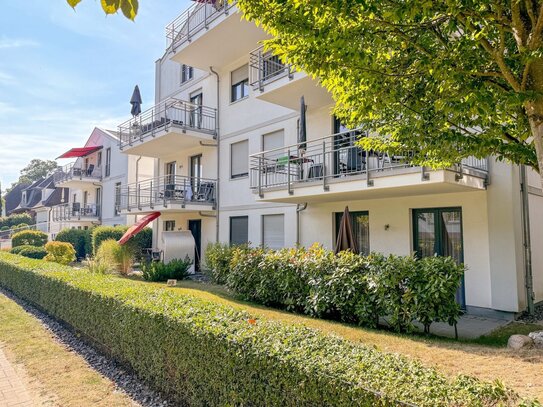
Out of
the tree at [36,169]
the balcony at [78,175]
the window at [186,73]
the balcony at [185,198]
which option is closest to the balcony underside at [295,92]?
the balcony at [185,198]

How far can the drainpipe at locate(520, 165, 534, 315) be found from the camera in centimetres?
911

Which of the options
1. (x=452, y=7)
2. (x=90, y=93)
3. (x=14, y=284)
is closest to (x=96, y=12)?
(x=452, y=7)

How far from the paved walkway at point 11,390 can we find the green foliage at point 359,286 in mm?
5423

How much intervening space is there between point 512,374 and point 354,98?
421 cm

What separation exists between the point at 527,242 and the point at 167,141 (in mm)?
14818

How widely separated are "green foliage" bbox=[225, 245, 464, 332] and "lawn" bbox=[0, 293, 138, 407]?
15.1 ft

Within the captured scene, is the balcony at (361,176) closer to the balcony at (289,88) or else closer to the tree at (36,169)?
the balcony at (289,88)

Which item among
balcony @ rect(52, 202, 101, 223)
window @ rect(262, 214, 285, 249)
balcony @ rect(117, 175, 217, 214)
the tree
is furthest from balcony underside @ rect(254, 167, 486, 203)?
the tree

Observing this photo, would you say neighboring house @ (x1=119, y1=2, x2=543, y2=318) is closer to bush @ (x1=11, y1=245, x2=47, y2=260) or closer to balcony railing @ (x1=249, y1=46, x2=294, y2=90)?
balcony railing @ (x1=249, y1=46, x2=294, y2=90)

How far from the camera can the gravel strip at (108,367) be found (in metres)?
4.81

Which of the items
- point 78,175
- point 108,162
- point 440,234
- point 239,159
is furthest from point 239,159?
point 78,175

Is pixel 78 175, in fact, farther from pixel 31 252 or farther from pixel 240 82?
pixel 240 82

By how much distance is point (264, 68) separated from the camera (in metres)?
14.1

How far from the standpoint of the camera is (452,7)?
357cm
